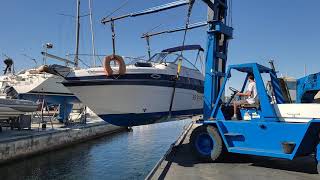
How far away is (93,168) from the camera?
15391 millimetres

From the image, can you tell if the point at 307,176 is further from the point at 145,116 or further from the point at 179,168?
the point at 145,116

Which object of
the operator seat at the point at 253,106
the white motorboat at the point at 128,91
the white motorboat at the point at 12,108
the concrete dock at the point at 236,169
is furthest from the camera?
the white motorboat at the point at 12,108

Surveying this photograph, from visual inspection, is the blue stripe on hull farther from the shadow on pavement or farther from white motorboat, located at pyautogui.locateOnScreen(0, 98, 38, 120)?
white motorboat, located at pyautogui.locateOnScreen(0, 98, 38, 120)

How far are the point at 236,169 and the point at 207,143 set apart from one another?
4.58ft

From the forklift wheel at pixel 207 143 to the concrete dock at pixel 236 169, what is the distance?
0.71 ft

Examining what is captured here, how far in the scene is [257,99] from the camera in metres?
9.66

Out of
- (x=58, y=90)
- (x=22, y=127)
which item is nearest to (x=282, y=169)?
(x=22, y=127)

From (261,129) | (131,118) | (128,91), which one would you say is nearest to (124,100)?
(128,91)

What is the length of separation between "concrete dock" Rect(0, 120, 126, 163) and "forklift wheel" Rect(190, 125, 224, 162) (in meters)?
8.51

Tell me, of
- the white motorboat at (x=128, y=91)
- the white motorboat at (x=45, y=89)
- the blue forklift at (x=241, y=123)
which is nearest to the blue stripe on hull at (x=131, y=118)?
the white motorboat at (x=128, y=91)

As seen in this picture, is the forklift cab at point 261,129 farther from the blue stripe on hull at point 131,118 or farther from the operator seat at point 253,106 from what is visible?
the blue stripe on hull at point 131,118

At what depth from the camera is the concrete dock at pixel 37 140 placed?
50.8 ft

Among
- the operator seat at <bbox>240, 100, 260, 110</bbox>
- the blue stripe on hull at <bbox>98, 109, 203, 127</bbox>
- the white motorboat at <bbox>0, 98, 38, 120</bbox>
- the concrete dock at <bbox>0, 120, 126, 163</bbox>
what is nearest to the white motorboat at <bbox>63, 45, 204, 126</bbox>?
the blue stripe on hull at <bbox>98, 109, 203, 127</bbox>

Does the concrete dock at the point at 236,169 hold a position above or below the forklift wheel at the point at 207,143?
below
